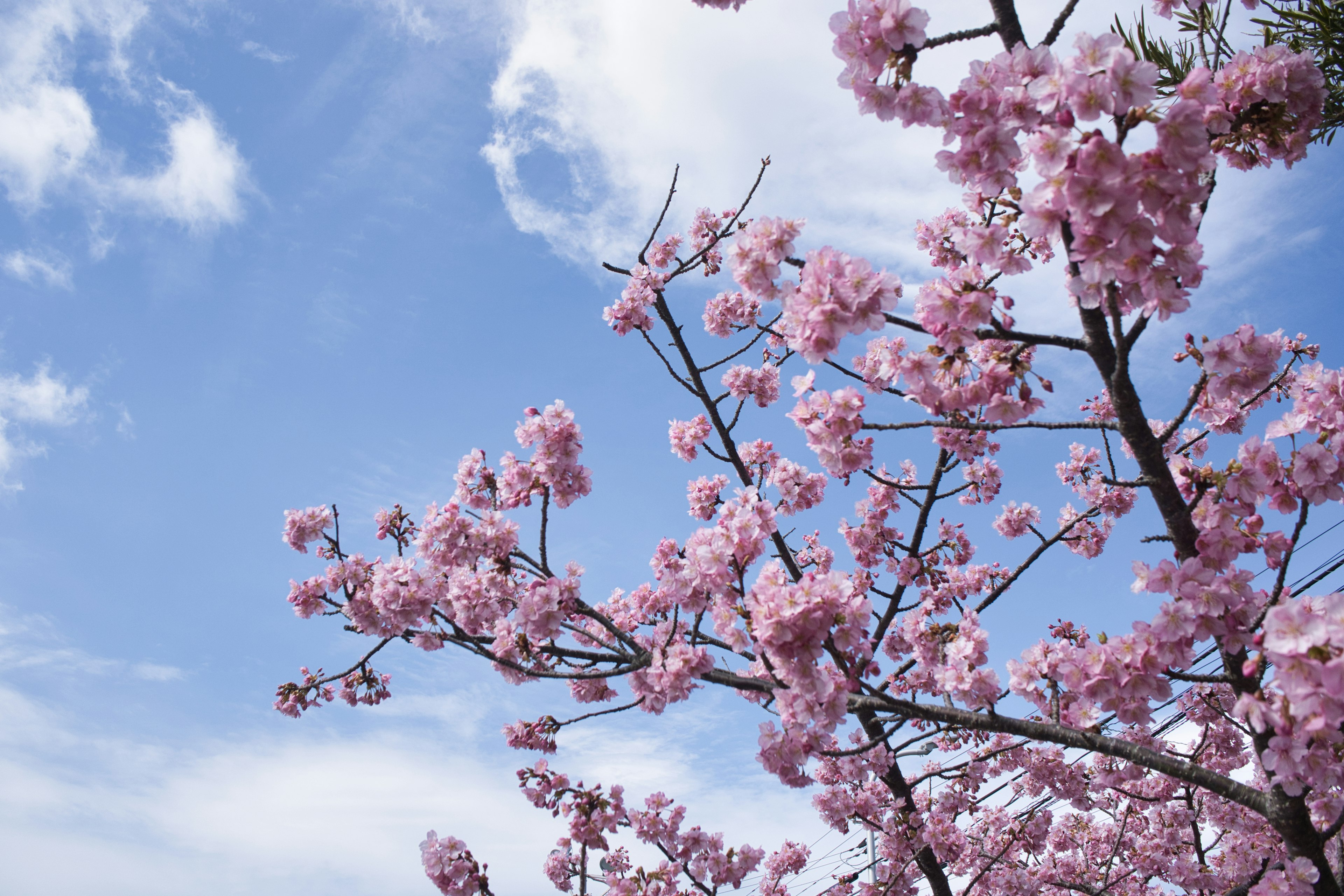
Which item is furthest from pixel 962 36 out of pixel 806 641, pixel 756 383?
pixel 756 383

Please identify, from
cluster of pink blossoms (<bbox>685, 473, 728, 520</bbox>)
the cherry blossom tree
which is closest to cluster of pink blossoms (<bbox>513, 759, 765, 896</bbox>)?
the cherry blossom tree

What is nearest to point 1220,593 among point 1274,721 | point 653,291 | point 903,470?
point 1274,721

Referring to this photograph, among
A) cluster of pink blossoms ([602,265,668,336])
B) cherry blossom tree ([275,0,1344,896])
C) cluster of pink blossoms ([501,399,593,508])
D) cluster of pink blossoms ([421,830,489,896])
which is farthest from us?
cluster of pink blossoms ([602,265,668,336])

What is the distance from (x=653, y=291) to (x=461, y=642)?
4.21m

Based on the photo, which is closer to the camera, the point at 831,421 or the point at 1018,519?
the point at 831,421

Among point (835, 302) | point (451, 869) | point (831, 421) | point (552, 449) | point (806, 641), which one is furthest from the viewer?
point (451, 869)

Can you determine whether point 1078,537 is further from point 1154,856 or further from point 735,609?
point 735,609

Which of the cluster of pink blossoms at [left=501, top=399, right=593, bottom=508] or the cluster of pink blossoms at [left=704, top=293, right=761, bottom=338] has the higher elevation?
the cluster of pink blossoms at [left=704, top=293, right=761, bottom=338]

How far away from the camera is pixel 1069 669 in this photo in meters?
3.63

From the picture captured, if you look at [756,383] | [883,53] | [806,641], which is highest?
[756,383]

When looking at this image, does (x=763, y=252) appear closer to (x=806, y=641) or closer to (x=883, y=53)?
(x=883, y=53)

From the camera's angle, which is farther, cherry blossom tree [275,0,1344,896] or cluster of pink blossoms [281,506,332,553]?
cluster of pink blossoms [281,506,332,553]

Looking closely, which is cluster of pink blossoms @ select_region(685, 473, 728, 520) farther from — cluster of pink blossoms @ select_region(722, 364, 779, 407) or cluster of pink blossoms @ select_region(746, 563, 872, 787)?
cluster of pink blossoms @ select_region(746, 563, 872, 787)

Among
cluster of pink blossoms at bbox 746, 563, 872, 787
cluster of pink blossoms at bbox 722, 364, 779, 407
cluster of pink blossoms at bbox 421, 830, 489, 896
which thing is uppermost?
cluster of pink blossoms at bbox 722, 364, 779, 407
